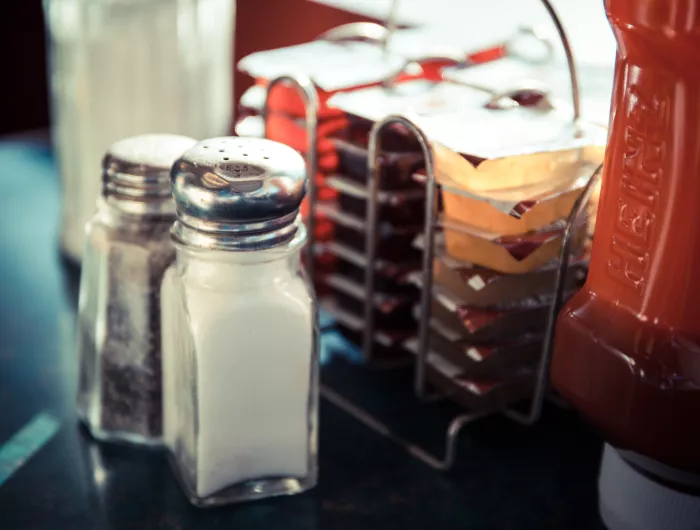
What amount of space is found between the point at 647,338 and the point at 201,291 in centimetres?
27

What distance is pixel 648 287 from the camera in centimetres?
55

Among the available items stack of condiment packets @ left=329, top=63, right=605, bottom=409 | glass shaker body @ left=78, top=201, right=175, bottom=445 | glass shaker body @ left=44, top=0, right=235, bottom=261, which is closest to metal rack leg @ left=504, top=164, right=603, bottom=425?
stack of condiment packets @ left=329, top=63, right=605, bottom=409

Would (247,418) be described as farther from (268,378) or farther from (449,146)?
(449,146)

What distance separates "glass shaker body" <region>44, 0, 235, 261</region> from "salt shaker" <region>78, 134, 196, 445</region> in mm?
234

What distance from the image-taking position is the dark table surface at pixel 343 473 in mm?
651

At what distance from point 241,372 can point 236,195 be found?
0.13 m

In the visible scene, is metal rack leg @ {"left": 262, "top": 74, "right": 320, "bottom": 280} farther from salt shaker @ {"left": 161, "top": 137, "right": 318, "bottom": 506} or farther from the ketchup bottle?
the ketchup bottle

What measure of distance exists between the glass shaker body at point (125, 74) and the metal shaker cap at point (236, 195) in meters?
0.33

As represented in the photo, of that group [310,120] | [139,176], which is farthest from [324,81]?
[139,176]

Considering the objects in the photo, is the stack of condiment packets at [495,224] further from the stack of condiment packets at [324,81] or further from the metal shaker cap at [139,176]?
the metal shaker cap at [139,176]

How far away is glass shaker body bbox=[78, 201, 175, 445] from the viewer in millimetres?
690

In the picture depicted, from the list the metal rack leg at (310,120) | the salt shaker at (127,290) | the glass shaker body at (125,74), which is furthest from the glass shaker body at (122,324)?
the glass shaker body at (125,74)

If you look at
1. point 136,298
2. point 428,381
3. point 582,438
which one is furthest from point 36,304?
point 582,438

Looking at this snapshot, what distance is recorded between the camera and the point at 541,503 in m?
0.67
